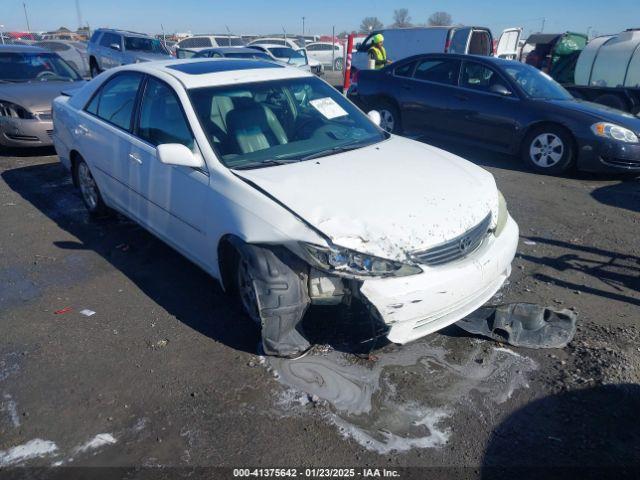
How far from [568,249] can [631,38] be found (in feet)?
29.8

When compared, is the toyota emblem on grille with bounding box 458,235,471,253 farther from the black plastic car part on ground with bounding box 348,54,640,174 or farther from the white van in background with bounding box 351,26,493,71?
the white van in background with bounding box 351,26,493,71

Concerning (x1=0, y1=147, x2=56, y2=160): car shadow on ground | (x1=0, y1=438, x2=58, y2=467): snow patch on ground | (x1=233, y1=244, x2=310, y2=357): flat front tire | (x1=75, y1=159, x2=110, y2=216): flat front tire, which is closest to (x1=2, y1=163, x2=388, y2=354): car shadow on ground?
(x1=75, y1=159, x2=110, y2=216): flat front tire

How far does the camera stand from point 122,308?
12.2 feet

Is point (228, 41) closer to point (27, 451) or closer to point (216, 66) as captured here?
point (216, 66)

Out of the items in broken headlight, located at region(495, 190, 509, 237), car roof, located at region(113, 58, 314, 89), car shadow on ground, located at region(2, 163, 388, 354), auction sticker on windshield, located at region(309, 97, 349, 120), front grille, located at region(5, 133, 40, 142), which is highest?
car roof, located at region(113, 58, 314, 89)

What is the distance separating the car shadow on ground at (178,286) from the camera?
3.32 meters

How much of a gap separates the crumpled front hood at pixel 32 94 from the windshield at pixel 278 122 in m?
4.84

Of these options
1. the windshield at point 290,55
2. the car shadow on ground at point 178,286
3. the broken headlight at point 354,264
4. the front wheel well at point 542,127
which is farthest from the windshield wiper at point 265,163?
the windshield at point 290,55

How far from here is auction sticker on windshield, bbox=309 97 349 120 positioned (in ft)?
13.7

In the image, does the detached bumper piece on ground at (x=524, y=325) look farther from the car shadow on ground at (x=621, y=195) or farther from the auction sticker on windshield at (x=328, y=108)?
the car shadow on ground at (x=621, y=195)

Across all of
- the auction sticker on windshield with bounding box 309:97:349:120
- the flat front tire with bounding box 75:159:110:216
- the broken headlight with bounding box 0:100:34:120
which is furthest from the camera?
the broken headlight with bounding box 0:100:34:120

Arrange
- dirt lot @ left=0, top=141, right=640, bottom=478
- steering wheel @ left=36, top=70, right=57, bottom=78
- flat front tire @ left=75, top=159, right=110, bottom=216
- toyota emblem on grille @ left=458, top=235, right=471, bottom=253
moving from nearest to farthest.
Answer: dirt lot @ left=0, top=141, right=640, bottom=478
toyota emblem on grille @ left=458, top=235, right=471, bottom=253
flat front tire @ left=75, top=159, right=110, bottom=216
steering wheel @ left=36, top=70, right=57, bottom=78

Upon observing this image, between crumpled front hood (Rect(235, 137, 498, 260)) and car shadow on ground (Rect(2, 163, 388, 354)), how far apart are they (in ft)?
1.66

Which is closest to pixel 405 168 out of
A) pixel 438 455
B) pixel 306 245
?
pixel 306 245
